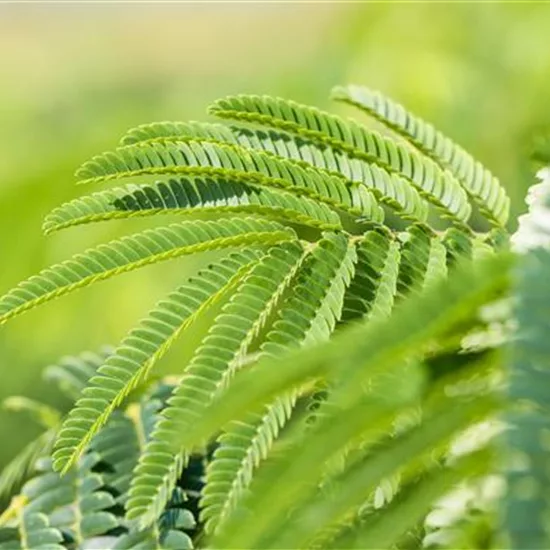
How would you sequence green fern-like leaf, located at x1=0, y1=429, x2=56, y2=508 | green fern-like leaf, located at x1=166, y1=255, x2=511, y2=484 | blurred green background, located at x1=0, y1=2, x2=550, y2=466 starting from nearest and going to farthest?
green fern-like leaf, located at x1=166, y1=255, x2=511, y2=484
green fern-like leaf, located at x1=0, y1=429, x2=56, y2=508
blurred green background, located at x1=0, y1=2, x2=550, y2=466

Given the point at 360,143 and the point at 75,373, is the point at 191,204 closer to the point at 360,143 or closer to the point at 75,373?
the point at 360,143

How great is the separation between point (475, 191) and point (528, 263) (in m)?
0.40

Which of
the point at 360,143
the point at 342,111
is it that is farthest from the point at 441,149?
the point at 342,111

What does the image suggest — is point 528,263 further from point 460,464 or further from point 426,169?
point 426,169

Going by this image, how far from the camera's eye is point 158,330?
29.0 inches

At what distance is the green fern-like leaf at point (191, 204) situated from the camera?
0.76m

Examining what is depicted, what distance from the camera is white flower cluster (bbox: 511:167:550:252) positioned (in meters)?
0.64

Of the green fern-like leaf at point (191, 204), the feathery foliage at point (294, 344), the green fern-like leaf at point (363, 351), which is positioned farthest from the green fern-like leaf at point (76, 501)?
the green fern-like leaf at point (363, 351)

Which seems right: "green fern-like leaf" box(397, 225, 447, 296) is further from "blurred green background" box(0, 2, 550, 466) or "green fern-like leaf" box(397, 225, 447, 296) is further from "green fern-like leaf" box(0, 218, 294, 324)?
"blurred green background" box(0, 2, 550, 466)

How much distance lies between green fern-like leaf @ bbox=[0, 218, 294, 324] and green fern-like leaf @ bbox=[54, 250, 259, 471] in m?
0.02

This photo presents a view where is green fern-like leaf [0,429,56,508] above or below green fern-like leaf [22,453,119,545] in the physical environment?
above

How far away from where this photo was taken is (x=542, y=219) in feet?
2.16

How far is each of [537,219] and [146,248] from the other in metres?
0.24

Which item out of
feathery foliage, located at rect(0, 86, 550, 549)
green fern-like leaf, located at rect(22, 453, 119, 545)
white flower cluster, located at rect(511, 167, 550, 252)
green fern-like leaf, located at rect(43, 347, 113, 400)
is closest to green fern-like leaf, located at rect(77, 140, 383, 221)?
feathery foliage, located at rect(0, 86, 550, 549)
